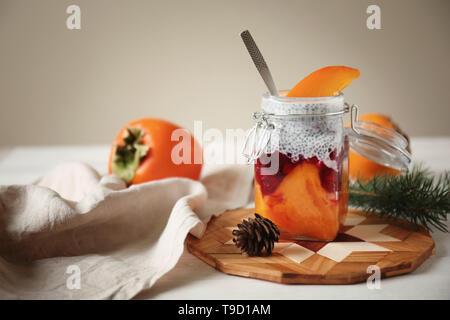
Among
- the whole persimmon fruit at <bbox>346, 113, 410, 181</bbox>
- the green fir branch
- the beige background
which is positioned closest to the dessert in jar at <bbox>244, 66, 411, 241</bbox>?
the green fir branch

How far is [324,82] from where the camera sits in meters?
0.70

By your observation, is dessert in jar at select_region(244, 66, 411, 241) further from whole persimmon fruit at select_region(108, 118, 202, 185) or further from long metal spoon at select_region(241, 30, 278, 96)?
whole persimmon fruit at select_region(108, 118, 202, 185)

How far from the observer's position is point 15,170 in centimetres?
128

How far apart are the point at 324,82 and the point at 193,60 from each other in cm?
130

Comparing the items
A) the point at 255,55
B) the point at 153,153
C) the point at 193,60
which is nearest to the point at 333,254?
the point at 255,55

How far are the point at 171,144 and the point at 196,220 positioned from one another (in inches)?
13.6

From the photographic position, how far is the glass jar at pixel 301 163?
0.69 m

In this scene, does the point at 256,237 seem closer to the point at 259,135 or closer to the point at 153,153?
the point at 259,135

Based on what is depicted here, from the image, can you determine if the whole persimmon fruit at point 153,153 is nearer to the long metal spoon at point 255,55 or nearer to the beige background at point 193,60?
the long metal spoon at point 255,55

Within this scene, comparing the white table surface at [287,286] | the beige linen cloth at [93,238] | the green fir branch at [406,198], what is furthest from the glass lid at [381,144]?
the beige linen cloth at [93,238]

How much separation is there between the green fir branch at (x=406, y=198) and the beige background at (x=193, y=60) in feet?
3.36

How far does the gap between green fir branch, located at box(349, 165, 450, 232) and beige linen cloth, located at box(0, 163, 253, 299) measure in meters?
0.29

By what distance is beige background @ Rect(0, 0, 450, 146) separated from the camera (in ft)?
5.96
